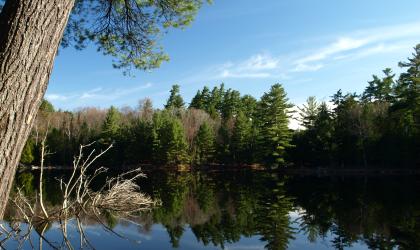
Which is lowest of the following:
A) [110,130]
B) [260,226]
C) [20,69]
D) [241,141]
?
[260,226]

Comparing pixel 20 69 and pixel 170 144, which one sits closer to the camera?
pixel 20 69

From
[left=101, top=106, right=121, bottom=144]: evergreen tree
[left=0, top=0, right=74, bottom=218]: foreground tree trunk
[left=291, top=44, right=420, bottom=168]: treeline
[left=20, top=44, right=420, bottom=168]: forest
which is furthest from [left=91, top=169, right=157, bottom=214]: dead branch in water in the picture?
[left=101, top=106, right=121, bottom=144]: evergreen tree

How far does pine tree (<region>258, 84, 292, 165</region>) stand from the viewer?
4231cm

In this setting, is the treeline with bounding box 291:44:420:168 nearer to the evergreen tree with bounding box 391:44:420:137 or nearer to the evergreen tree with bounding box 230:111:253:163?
the evergreen tree with bounding box 391:44:420:137

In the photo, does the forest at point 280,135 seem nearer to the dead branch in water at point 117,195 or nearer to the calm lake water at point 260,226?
the calm lake water at point 260,226

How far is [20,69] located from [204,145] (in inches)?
1735

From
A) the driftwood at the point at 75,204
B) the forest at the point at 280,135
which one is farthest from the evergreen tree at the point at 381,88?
the driftwood at the point at 75,204

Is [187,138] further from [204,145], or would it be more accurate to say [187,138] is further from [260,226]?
[260,226]

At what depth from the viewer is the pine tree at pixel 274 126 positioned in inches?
1666

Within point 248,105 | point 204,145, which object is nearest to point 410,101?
point 204,145

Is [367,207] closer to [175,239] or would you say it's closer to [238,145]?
[175,239]

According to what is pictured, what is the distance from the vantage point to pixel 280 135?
42.8m

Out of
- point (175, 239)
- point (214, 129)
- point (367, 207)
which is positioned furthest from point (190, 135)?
point (175, 239)

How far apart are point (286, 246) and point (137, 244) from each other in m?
3.76
